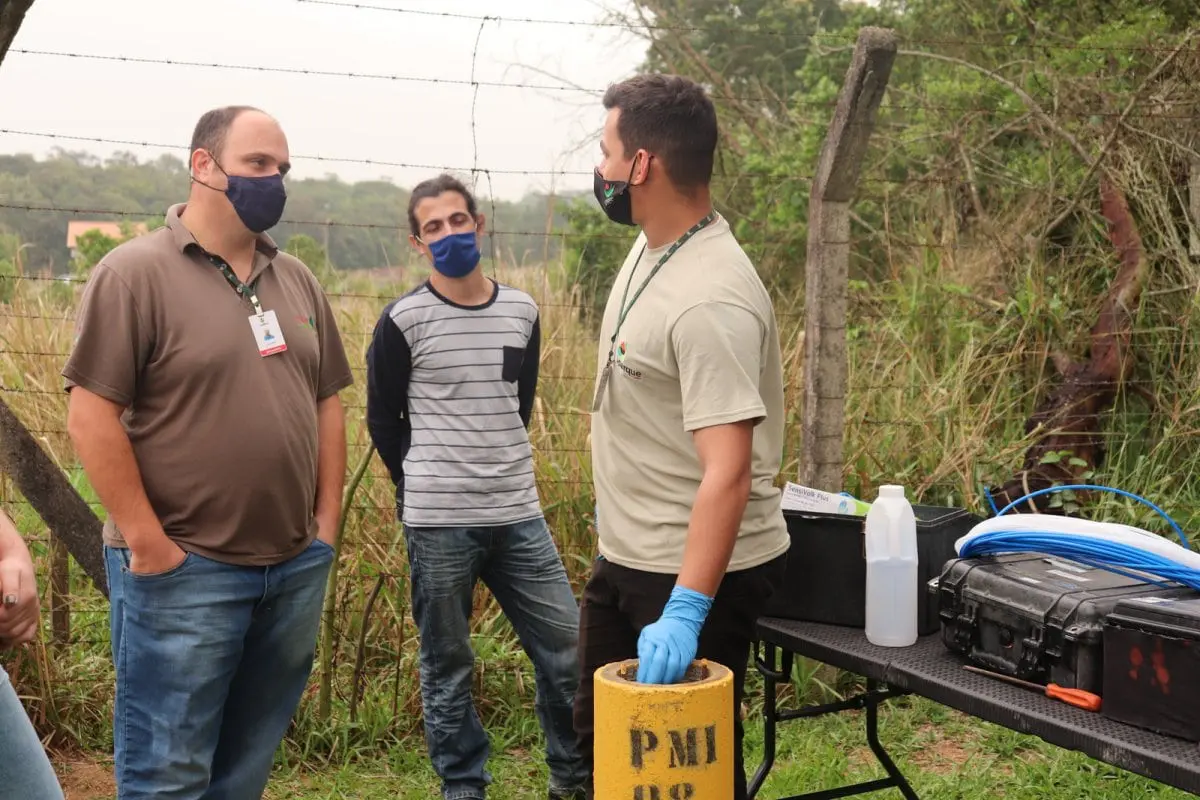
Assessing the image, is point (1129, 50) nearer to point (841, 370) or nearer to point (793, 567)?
point (841, 370)

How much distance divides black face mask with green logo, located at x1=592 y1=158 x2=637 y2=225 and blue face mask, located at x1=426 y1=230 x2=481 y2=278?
1.13 meters

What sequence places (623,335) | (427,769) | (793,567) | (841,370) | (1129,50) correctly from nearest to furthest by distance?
(623,335) < (793,567) < (427,769) < (841,370) < (1129,50)

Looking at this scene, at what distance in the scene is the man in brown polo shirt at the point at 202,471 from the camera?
8.73 ft

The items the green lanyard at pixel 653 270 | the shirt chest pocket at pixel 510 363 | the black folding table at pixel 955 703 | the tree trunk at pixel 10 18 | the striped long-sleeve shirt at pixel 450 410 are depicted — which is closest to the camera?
the black folding table at pixel 955 703

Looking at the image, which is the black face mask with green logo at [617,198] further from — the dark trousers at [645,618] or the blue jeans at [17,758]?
the blue jeans at [17,758]

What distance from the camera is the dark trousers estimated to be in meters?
2.61

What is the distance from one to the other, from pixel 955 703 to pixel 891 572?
0.41 m

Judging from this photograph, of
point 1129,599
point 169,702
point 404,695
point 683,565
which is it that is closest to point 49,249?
point 404,695

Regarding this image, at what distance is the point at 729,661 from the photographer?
8.84ft

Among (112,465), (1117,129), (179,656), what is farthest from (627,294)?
(1117,129)

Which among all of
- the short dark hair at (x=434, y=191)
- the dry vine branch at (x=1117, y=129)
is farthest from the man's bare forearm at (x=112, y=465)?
the dry vine branch at (x=1117, y=129)

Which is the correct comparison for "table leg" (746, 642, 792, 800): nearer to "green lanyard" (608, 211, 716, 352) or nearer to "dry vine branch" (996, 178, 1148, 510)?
"green lanyard" (608, 211, 716, 352)

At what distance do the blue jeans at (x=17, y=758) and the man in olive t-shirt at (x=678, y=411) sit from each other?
1.16 metres

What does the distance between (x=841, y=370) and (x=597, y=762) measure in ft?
8.70
